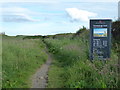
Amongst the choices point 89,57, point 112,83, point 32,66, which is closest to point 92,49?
point 89,57

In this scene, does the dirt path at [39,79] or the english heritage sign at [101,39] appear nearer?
the dirt path at [39,79]

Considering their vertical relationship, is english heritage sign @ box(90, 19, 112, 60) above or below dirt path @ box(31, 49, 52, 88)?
above

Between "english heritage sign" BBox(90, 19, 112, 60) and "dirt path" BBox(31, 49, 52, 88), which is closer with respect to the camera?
"dirt path" BBox(31, 49, 52, 88)

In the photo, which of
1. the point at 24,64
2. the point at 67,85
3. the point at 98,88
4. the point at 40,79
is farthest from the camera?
the point at 24,64

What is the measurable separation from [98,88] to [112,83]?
0.54 m

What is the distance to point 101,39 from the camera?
13406 mm

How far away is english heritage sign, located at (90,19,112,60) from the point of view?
13.3 m

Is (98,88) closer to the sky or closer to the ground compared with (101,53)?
closer to the ground

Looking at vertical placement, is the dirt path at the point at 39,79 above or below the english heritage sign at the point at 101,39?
below

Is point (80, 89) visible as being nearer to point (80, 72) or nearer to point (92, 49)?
point (80, 72)

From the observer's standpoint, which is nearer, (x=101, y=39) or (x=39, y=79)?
(x=39, y=79)

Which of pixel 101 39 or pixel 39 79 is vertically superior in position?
pixel 101 39

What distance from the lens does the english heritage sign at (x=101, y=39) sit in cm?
1334

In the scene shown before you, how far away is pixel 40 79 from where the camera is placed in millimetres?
10578
